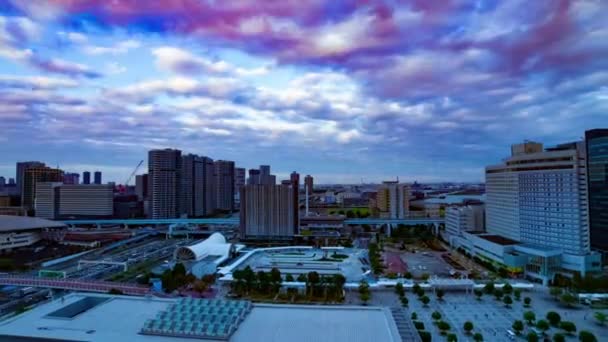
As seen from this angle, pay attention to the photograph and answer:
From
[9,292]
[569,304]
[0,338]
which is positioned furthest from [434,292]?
[9,292]

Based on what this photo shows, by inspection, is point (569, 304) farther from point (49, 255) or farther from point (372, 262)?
point (49, 255)

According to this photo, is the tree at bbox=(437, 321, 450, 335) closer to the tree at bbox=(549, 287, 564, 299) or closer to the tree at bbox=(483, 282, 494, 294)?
the tree at bbox=(483, 282, 494, 294)

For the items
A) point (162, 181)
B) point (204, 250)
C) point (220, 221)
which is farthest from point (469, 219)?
point (162, 181)

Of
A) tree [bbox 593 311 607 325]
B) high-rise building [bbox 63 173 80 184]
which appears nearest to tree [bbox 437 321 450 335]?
tree [bbox 593 311 607 325]

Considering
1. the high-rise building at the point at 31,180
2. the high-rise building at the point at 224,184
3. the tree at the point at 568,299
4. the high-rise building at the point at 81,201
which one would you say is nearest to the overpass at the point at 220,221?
the high-rise building at the point at 81,201

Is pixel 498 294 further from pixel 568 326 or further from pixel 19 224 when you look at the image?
pixel 19 224

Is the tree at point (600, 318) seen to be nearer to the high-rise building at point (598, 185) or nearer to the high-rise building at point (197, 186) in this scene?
the high-rise building at point (598, 185)
